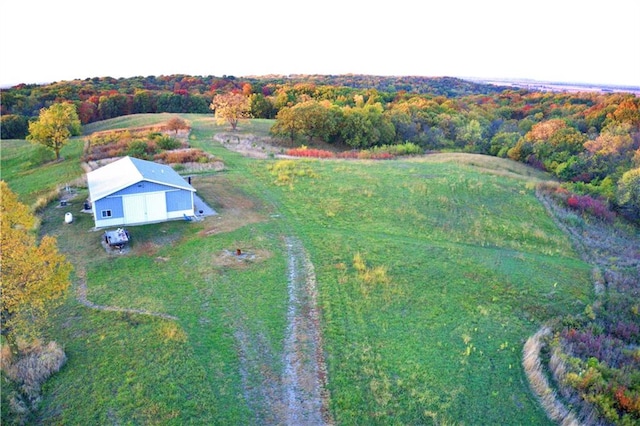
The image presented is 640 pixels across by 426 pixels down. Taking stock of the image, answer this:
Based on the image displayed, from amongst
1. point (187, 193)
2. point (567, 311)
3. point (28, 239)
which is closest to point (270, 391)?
point (28, 239)

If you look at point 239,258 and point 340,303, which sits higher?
point 239,258

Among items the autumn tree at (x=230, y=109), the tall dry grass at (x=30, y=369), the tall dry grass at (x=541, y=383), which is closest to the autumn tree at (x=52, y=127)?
the autumn tree at (x=230, y=109)

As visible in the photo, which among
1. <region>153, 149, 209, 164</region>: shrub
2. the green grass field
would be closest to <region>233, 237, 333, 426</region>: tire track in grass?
the green grass field

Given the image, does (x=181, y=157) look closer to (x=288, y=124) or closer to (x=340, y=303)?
(x=288, y=124)

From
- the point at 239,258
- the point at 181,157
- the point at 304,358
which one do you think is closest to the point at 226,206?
the point at 239,258

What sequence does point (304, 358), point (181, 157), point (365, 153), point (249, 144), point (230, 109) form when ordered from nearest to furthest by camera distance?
point (304, 358) → point (181, 157) → point (365, 153) → point (249, 144) → point (230, 109)

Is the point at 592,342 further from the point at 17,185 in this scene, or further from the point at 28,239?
the point at 17,185

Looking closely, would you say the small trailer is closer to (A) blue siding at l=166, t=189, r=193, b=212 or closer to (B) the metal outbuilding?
(B) the metal outbuilding
